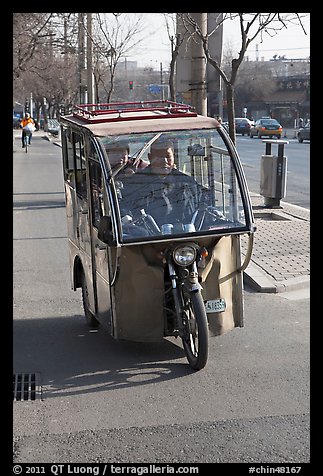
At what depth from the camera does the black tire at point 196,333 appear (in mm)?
6348

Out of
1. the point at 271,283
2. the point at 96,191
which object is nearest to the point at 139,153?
the point at 96,191

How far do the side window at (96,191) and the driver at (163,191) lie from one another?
0.98 ft

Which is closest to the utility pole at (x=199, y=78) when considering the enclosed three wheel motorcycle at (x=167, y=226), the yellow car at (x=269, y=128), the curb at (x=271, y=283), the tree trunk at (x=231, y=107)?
the tree trunk at (x=231, y=107)

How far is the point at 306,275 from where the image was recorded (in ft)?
32.3

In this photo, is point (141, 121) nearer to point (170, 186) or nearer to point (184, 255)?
point (170, 186)

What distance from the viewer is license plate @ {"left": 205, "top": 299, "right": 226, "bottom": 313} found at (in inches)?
270

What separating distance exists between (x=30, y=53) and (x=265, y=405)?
2924 centimetres

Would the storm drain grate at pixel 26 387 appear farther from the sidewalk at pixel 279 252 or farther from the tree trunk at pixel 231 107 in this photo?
the tree trunk at pixel 231 107

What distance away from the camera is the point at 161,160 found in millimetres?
6918

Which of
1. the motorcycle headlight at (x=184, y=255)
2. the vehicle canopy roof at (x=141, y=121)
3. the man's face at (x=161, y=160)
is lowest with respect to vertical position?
the motorcycle headlight at (x=184, y=255)

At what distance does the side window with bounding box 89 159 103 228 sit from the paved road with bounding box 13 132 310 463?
1247mm

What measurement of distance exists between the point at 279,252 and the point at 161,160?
15.8 feet

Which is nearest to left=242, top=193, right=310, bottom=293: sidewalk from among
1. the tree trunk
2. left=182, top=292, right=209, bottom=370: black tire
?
the tree trunk
